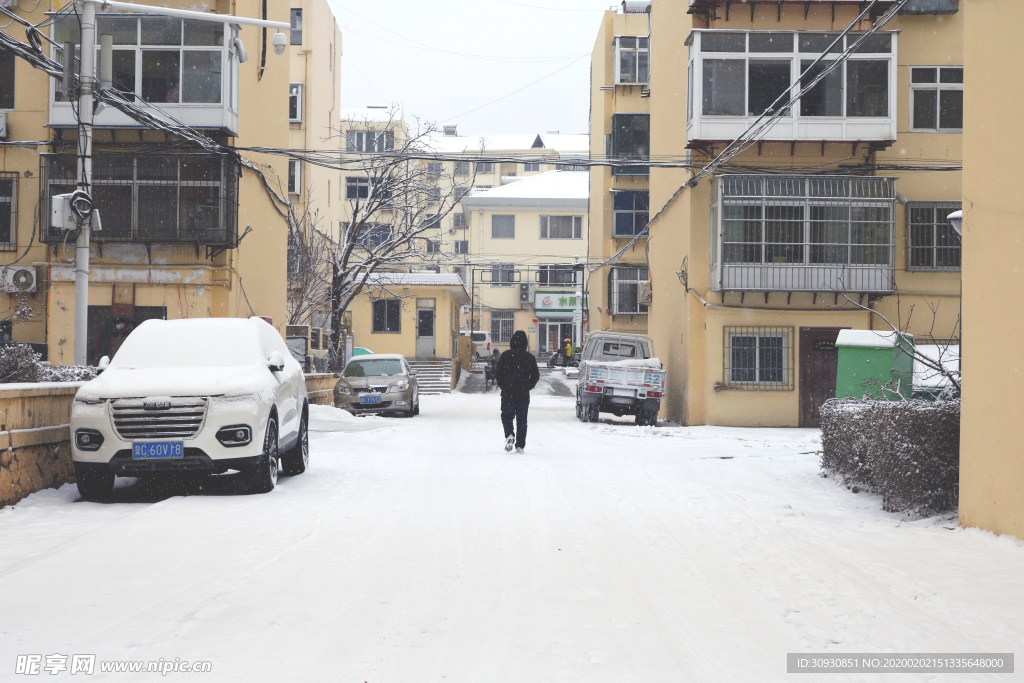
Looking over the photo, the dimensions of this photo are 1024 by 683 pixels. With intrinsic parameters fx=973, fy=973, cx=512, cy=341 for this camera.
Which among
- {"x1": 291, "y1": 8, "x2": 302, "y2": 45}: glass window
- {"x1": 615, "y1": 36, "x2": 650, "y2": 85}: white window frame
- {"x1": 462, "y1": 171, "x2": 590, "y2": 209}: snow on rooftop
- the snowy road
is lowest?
the snowy road

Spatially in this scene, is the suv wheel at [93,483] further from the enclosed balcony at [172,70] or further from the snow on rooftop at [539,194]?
the snow on rooftop at [539,194]

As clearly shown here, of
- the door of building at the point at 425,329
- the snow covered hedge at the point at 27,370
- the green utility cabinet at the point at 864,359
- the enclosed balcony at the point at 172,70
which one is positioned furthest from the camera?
the door of building at the point at 425,329

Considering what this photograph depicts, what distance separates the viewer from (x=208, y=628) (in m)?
4.95

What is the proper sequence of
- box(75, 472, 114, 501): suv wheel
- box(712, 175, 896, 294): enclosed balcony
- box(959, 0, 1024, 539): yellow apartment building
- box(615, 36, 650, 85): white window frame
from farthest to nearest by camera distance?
box(615, 36, 650, 85): white window frame
box(712, 175, 896, 294): enclosed balcony
box(75, 472, 114, 501): suv wheel
box(959, 0, 1024, 539): yellow apartment building

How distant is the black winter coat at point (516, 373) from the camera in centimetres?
1418

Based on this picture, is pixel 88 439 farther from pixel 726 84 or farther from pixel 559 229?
pixel 559 229

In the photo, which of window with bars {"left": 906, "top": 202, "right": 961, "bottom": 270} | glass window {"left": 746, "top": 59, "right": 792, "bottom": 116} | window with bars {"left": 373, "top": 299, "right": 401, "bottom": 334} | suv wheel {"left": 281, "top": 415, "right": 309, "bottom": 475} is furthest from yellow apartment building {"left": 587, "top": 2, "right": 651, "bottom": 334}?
suv wheel {"left": 281, "top": 415, "right": 309, "bottom": 475}

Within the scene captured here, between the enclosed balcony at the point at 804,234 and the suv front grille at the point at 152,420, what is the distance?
1638cm

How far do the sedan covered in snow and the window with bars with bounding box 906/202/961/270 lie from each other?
1311cm

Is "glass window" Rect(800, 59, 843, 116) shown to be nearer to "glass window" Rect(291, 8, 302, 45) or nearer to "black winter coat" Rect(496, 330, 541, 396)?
Answer: "black winter coat" Rect(496, 330, 541, 396)

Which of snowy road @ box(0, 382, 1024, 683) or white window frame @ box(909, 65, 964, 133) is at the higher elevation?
white window frame @ box(909, 65, 964, 133)

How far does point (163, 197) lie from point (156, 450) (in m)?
15.2

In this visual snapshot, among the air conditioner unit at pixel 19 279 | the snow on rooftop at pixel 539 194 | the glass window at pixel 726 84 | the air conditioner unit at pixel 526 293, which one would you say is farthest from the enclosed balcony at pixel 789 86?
the air conditioner unit at pixel 526 293

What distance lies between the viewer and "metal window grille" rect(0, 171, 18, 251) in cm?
2414
